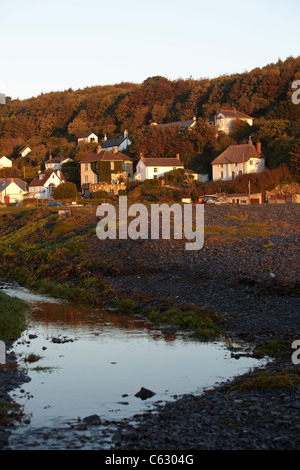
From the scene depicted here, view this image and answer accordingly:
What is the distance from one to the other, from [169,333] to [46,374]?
18.9 feet

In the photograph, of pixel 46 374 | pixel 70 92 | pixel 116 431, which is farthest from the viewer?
pixel 70 92

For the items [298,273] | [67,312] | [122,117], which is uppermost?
[122,117]

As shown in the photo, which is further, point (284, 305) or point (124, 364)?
point (284, 305)

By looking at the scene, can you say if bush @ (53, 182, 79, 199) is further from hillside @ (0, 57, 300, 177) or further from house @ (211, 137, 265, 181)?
house @ (211, 137, 265, 181)

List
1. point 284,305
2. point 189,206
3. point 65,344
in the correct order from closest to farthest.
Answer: point 65,344 → point 284,305 → point 189,206

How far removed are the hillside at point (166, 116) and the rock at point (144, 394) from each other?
59911 millimetres

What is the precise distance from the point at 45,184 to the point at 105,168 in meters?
12.5

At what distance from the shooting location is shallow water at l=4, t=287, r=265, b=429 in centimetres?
1272

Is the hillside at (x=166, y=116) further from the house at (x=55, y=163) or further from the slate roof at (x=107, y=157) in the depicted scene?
the slate roof at (x=107, y=157)

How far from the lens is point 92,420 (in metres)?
11.5

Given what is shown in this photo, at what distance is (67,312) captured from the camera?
79.5ft

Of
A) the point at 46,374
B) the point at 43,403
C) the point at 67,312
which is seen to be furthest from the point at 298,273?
the point at 43,403

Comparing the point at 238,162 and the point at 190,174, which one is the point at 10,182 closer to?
the point at 190,174

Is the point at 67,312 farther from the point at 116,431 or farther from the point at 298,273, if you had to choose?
the point at 116,431
